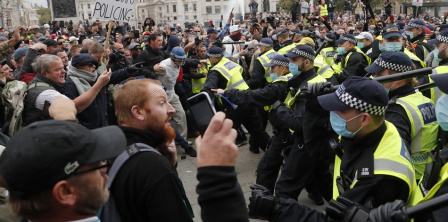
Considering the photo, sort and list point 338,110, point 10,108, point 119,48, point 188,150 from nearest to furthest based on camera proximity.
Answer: point 338,110 → point 10,108 → point 188,150 → point 119,48

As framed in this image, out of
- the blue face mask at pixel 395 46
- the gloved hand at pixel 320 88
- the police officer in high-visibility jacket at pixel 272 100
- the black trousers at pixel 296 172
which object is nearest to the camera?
the gloved hand at pixel 320 88

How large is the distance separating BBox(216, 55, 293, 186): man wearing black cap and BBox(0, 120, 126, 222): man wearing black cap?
11.5 feet

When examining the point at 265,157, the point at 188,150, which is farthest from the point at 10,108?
the point at 188,150

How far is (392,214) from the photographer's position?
179 centimetres

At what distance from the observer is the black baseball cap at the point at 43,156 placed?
4.99ft

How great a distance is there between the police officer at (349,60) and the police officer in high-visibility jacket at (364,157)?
214 inches

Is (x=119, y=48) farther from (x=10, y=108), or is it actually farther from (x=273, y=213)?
(x=273, y=213)

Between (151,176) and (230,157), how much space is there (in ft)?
2.89

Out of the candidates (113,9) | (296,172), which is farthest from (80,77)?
(296,172)

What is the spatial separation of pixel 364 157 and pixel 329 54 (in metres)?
7.73

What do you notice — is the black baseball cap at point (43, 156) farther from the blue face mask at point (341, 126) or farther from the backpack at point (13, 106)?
the backpack at point (13, 106)

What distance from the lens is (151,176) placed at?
220cm

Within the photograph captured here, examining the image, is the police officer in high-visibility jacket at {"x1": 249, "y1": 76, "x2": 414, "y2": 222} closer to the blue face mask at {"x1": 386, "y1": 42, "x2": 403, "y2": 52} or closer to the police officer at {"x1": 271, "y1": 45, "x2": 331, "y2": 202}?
the police officer at {"x1": 271, "y1": 45, "x2": 331, "y2": 202}

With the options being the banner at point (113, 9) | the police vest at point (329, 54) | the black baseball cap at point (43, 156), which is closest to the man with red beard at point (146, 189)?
the black baseball cap at point (43, 156)
